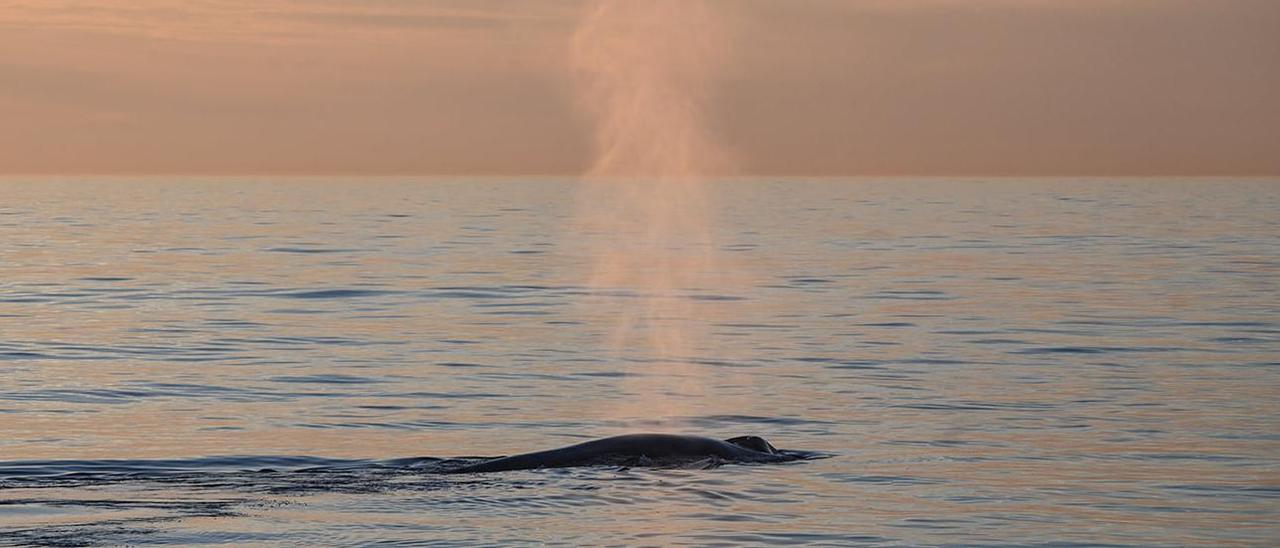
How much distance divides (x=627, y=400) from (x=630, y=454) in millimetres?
7954

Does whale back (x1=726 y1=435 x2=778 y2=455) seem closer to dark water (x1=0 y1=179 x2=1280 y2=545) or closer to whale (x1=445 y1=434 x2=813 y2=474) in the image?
whale (x1=445 y1=434 x2=813 y2=474)

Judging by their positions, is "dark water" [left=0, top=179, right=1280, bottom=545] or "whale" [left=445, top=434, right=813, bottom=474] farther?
"whale" [left=445, top=434, right=813, bottom=474]

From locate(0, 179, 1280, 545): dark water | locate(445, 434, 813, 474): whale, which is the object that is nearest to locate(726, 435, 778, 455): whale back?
locate(445, 434, 813, 474): whale

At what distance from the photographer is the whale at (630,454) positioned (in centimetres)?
2139

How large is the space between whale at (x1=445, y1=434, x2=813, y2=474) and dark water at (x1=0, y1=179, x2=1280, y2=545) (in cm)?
35

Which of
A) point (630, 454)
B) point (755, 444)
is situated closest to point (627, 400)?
point (755, 444)

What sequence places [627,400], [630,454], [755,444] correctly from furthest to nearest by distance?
[627,400] < [755,444] < [630,454]

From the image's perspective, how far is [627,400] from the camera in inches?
1164

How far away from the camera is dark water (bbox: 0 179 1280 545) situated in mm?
18516

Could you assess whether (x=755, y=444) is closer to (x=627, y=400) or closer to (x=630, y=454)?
(x=630, y=454)

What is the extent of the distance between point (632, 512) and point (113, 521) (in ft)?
16.2

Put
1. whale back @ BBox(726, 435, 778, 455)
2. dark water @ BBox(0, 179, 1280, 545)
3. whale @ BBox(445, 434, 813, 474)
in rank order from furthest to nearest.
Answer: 1. whale back @ BBox(726, 435, 778, 455)
2. whale @ BBox(445, 434, 813, 474)
3. dark water @ BBox(0, 179, 1280, 545)

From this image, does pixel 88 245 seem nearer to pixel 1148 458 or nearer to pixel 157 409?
pixel 157 409

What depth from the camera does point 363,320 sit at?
143ft
